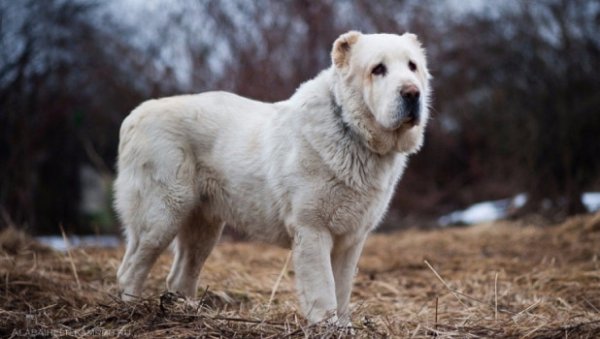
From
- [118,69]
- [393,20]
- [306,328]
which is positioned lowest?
[306,328]

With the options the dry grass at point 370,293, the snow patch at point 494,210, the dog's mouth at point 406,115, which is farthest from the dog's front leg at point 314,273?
the snow patch at point 494,210

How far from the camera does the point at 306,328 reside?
3.47m

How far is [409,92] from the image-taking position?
152 inches

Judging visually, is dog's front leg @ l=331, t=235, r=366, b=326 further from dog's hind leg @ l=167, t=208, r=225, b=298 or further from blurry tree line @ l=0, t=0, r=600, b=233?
blurry tree line @ l=0, t=0, r=600, b=233

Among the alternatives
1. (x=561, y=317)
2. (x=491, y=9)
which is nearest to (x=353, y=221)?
(x=561, y=317)

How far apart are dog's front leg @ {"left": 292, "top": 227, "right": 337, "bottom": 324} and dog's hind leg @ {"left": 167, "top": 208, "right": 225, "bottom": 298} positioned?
117 centimetres

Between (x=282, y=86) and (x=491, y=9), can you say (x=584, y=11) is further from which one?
(x=282, y=86)

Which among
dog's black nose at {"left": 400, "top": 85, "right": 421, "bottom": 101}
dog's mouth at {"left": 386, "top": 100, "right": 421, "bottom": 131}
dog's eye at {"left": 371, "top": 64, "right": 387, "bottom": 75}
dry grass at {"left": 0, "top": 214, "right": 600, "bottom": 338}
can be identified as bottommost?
dry grass at {"left": 0, "top": 214, "right": 600, "bottom": 338}

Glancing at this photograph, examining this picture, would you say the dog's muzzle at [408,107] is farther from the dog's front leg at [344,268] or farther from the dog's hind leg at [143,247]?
the dog's hind leg at [143,247]

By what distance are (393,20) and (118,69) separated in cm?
535

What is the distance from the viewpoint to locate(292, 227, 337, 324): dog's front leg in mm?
3994

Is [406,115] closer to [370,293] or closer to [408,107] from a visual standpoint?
[408,107]

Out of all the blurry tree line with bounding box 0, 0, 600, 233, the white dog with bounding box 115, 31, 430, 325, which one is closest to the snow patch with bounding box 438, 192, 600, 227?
the blurry tree line with bounding box 0, 0, 600, 233

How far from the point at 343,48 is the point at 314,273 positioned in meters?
1.45
